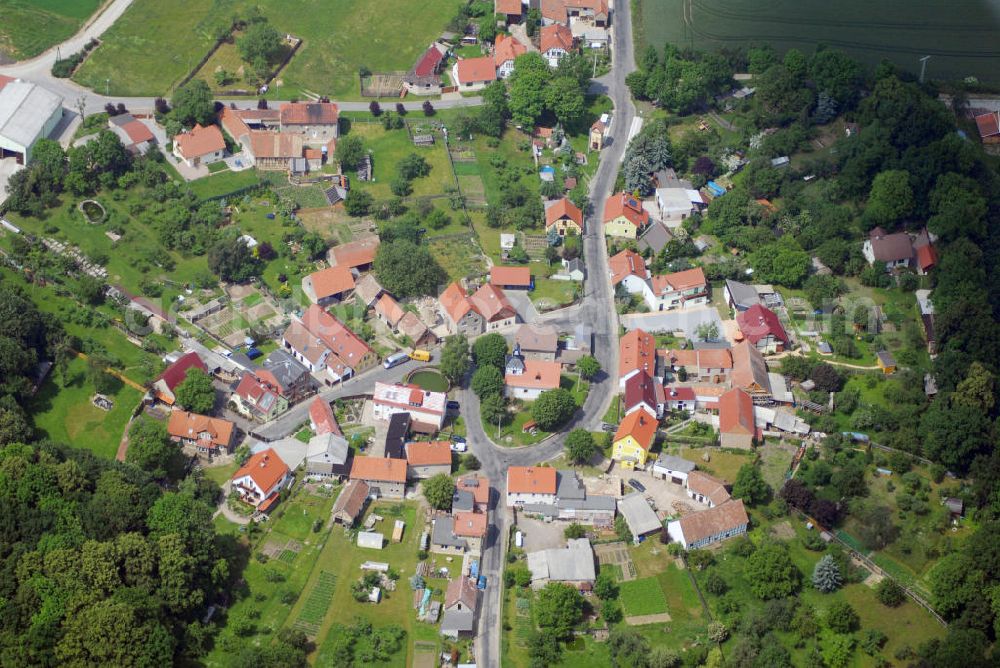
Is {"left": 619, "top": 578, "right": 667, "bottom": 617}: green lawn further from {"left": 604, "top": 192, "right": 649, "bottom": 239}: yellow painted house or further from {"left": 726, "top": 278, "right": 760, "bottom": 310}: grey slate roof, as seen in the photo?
{"left": 604, "top": 192, "right": 649, "bottom": 239}: yellow painted house

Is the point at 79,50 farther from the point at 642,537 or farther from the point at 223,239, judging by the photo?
the point at 642,537

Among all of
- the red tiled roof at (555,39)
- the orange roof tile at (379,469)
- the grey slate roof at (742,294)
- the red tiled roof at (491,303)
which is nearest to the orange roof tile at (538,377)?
the red tiled roof at (491,303)

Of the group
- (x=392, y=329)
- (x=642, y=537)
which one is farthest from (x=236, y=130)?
(x=642, y=537)

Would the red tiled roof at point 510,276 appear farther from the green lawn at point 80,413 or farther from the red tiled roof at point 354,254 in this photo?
the green lawn at point 80,413

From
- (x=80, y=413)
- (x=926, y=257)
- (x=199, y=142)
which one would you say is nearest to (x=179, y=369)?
(x=80, y=413)

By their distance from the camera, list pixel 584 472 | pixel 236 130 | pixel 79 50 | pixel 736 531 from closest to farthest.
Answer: pixel 736 531 < pixel 584 472 < pixel 236 130 < pixel 79 50

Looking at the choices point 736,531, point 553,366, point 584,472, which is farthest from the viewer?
point 553,366
